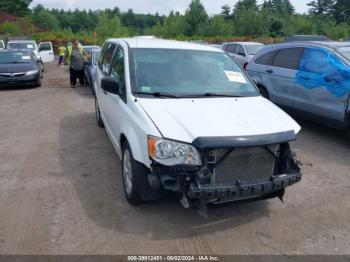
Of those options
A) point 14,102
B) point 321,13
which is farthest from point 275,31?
point 14,102

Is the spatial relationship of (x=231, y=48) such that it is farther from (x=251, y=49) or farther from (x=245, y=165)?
(x=245, y=165)

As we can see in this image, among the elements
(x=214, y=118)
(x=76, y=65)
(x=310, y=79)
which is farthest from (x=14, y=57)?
(x=214, y=118)

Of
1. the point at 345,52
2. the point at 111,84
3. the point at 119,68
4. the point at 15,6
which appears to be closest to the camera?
the point at 111,84

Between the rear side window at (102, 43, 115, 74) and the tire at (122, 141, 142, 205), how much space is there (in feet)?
6.28

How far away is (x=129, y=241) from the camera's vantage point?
3605mm

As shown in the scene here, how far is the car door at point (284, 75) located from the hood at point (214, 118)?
3267mm

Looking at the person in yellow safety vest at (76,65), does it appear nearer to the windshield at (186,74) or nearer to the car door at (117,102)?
the car door at (117,102)

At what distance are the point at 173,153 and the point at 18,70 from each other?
37.6ft

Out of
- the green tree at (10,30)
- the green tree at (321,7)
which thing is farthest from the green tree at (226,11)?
the green tree at (10,30)

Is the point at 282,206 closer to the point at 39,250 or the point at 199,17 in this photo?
the point at 39,250

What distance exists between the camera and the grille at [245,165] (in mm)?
3621

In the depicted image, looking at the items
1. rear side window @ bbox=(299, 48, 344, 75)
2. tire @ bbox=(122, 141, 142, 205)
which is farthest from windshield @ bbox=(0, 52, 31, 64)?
tire @ bbox=(122, 141, 142, 205)

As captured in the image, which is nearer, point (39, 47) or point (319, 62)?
point (319, 62)

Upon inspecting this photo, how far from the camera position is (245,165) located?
146 inches
